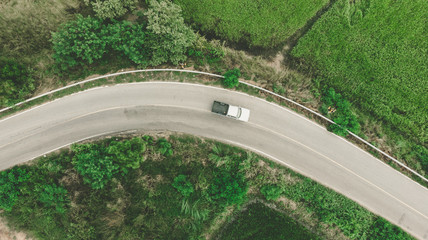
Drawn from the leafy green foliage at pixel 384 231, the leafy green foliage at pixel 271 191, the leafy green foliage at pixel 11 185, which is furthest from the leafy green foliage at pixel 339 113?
the leafy green foliage at pixel 11 185

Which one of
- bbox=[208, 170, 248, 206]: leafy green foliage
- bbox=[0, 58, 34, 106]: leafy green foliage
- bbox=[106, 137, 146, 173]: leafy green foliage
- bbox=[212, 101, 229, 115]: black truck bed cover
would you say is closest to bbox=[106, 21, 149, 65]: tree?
bbox=[106, 137, 146, 173]: leafy green foliage

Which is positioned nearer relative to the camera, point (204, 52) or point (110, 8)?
point (110, 8)

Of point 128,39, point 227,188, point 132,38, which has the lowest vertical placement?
point 227,188

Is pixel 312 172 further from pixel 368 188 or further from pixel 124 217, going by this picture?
pixel 124 217

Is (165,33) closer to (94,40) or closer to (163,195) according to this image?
(94,40)

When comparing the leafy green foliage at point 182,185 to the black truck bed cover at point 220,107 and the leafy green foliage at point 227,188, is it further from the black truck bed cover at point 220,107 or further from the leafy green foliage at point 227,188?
the black truck bed cover at point 220,107

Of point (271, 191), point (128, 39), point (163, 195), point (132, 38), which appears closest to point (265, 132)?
point (271, 191)

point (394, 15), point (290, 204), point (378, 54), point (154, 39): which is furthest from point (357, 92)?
point (154, 39)
